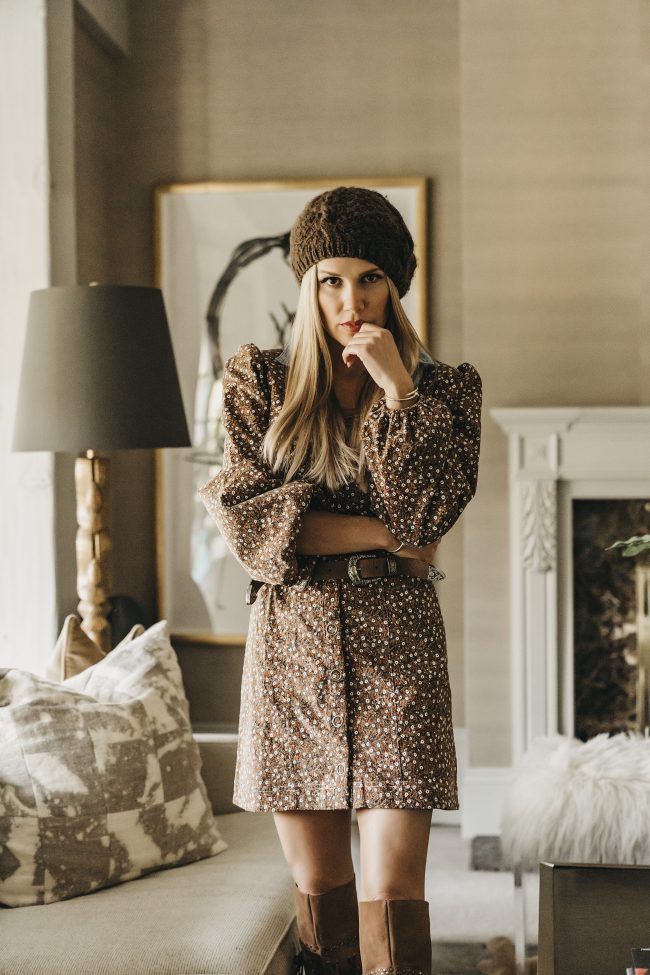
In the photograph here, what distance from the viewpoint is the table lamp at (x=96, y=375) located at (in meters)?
2.10

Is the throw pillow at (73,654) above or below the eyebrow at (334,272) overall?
below

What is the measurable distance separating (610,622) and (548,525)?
0.41m

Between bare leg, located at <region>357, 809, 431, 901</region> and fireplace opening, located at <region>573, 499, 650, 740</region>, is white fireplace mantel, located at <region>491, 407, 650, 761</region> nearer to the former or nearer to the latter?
fireplace opening, located at <region>573, 499, 650, 740</region>

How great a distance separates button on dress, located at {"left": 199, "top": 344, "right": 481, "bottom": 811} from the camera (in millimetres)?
1435

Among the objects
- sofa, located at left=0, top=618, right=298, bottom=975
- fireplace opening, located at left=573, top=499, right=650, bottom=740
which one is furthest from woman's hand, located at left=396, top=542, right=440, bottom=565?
fireplace opening, located at left=573, top=499, right=650, bottom=740

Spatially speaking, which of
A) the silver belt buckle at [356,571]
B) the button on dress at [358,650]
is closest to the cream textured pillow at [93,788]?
the button on dress at [358,650]

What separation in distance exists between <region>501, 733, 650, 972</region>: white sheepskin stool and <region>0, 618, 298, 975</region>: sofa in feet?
2.24

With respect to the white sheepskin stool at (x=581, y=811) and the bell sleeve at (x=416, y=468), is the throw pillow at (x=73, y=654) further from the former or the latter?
the white sheepskin stool at (x=581, y=811)

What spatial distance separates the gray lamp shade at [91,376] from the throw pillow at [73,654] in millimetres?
386

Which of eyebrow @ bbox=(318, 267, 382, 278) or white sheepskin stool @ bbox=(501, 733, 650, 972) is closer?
eyebrow @ bbox=(318, 267, 382, 278)

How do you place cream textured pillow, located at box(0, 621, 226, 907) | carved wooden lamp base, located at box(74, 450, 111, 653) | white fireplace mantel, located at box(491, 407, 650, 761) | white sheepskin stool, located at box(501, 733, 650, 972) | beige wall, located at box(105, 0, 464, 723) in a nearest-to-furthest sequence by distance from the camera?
cream textured pillow, located at box(0, 621, 226, 907) < white sheepskin stool, located at box(501, 733, 650, 972) < carved wooden lamp base, located at box(74, 450, 111, 653) < white fireplace mantel, located at box(491, 407, 650, 761) < beige wall, located at box(105, 0, 464, 723)

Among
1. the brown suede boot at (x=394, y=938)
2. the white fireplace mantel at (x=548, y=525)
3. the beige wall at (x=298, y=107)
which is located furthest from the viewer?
the beige wall at (x=298, y=107)

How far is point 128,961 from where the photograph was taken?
1422 millimetres

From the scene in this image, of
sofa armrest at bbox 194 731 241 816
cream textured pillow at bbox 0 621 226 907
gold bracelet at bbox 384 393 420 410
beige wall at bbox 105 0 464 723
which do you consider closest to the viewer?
gold bracelet at bbox 384 393 420 410
